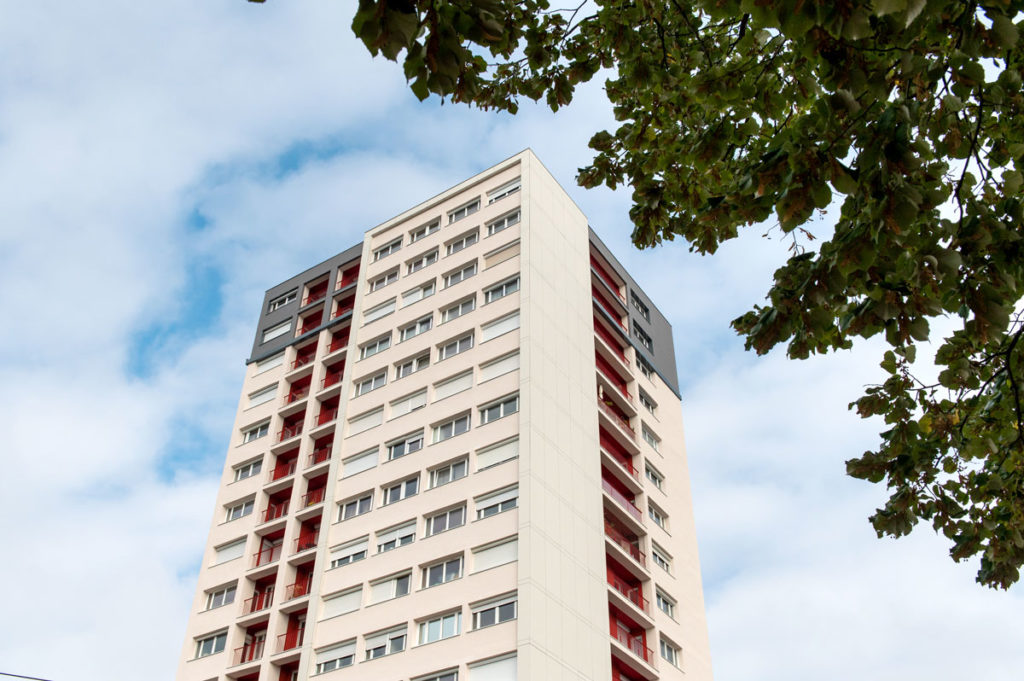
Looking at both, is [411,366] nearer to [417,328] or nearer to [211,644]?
[417,328]

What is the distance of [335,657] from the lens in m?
32.7

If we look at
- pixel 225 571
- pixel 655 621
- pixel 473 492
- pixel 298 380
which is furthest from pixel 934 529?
pixel 298 380

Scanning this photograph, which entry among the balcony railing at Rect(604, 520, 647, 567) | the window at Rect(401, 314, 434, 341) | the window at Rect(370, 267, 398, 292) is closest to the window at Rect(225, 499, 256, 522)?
the window at Rect(401, 314, 434, 341)

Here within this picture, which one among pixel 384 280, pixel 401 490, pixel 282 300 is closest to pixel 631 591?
pixel 401 490

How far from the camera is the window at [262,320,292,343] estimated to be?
49.0 m

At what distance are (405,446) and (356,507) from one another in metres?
3.06

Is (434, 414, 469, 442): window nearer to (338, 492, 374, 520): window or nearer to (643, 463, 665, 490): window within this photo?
(338, 492, 374, 520): window

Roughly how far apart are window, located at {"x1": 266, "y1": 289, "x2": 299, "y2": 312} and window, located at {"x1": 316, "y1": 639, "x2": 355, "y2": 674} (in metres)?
22.5

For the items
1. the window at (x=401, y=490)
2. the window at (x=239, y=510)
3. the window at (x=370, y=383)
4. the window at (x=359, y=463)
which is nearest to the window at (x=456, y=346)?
the window at (x=370, y=383)

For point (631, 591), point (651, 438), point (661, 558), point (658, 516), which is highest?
point (651, 438)

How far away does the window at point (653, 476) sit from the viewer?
41.4 meters

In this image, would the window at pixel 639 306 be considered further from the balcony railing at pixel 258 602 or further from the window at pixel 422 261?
the balcony railing at pixel 258 602

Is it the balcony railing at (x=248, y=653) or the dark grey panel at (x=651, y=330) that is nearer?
the balcony railing at (x=248, y=653)

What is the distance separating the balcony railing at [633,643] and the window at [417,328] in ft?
49.9
